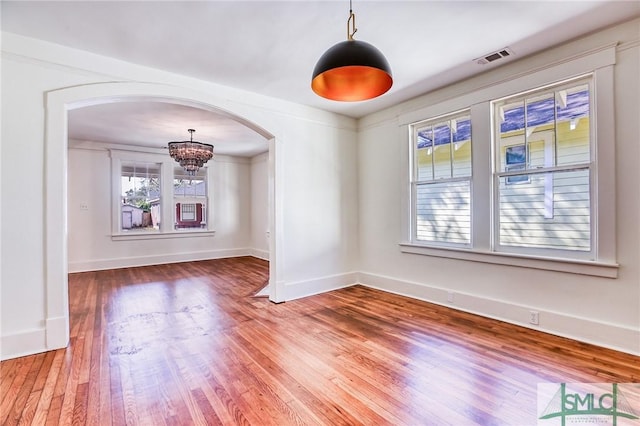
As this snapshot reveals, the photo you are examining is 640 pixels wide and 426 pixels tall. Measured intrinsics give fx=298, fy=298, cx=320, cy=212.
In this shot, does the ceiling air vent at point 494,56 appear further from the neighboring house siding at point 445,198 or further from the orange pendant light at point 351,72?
the orange pendant light at point 351,72

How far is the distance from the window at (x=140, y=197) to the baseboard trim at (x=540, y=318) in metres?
6.04

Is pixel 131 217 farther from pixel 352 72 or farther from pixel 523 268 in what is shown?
pixel 523 268

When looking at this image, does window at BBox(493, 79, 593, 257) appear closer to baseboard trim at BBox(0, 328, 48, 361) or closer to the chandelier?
the chandelier

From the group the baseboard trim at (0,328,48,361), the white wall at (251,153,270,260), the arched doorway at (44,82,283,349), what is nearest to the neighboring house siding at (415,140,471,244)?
the arched doorway at (44,82,283,349)

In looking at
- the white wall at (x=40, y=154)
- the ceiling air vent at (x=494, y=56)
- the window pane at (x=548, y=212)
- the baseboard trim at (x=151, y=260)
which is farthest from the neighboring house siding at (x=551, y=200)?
the baseboard trim at (x=151, y=260)

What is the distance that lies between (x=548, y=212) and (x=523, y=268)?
635 millimetres

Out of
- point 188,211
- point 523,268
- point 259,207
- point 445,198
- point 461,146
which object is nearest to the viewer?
point 523,268

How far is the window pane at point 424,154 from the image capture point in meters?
4.20

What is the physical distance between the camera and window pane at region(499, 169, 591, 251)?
285 cm

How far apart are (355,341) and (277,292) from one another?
5.25ft

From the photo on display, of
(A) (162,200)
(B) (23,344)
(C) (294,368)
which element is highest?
(A) (162,200)

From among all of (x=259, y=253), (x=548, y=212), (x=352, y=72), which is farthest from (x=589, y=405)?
(x=259, y=253)

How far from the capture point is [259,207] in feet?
27.0

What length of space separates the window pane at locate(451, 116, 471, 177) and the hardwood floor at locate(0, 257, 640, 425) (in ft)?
5.86
